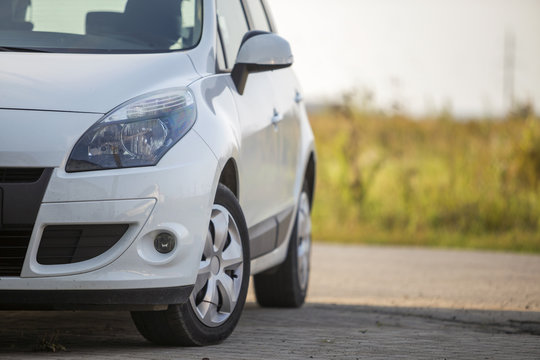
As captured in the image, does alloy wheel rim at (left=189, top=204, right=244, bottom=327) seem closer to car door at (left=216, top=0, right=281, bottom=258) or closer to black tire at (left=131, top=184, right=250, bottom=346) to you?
black tire at (left=131, top=184, right=250, bottom=346)

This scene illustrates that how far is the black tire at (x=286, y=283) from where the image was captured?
7.05 meters

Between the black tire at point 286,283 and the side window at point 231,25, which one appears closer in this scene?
the side window at point 231,25

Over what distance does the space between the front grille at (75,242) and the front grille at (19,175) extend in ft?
0.68

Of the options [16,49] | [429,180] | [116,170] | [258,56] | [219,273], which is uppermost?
[16,49]

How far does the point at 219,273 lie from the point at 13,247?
1.06 meters

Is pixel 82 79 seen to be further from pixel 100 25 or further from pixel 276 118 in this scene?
pixel 276 118

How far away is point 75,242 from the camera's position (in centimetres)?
460

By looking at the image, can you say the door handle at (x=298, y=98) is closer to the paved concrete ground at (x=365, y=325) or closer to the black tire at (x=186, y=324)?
the paved concrete ground at (x=365, y=325)

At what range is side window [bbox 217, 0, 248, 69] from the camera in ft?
19.2

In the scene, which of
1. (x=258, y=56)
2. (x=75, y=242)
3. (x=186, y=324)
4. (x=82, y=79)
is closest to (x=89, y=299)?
(x=75, y=242)

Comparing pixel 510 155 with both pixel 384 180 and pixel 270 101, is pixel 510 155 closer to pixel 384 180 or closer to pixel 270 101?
pixel 384 180

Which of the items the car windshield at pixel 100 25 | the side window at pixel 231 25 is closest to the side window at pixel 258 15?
the side window at pixel 231 25

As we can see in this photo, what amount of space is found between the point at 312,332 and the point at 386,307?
1.44 meters

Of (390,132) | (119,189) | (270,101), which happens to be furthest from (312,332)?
(390,132)
